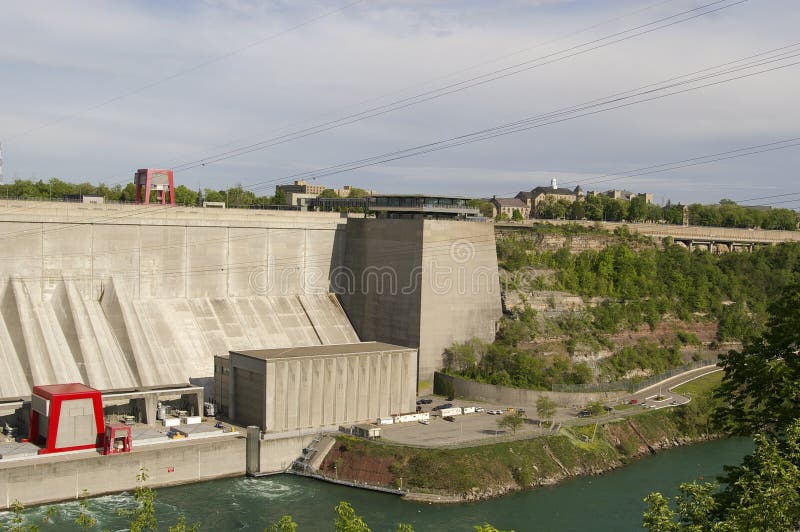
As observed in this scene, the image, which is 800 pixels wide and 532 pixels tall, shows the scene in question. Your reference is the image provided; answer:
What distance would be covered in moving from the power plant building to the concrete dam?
5552 mm

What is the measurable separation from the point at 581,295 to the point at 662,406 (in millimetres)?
12991

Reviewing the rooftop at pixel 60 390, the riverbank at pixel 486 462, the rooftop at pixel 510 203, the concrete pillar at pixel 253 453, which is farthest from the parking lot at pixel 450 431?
the rooftop at pixel 510 203

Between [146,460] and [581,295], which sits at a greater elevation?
[581,295]

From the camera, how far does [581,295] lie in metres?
62.4

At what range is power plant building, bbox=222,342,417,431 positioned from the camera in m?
42.2

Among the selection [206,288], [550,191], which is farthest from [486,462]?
[550,191]

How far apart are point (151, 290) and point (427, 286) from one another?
1746cm

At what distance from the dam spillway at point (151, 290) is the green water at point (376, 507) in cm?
1012

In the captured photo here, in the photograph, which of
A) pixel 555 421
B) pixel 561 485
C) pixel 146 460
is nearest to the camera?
pixel 146 460

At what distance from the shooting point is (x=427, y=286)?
2087 inches

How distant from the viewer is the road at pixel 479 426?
41875mm

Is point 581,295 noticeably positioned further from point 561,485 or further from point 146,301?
point 146,301

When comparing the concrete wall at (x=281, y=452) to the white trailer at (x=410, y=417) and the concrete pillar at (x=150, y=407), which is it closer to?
the white trailer at (x=410, y=417)

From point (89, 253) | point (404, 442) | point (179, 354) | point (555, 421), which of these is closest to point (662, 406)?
point (555, 421)
